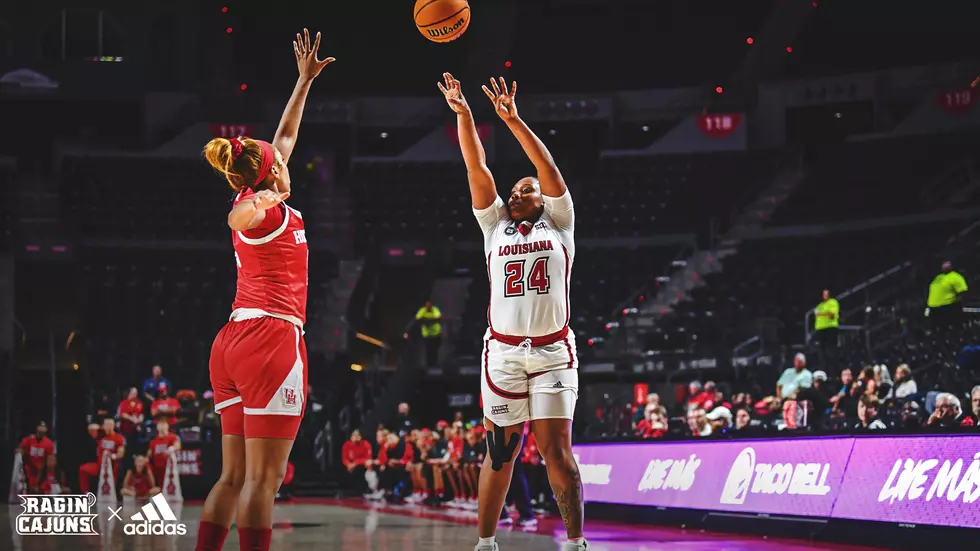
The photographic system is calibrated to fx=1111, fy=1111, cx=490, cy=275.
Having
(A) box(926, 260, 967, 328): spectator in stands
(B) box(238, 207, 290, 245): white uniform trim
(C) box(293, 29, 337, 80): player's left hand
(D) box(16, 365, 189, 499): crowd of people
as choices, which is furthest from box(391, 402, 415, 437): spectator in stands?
(B) box(238, 207, 290, 245): white uniform trim

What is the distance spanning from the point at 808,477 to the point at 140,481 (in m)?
11.9

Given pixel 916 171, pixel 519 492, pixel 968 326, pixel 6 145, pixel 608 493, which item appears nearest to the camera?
pixel 519 492

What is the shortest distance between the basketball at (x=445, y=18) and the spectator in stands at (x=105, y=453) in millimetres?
12129

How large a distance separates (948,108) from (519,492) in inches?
753

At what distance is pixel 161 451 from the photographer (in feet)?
59.0

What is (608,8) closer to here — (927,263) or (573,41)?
(573,41)

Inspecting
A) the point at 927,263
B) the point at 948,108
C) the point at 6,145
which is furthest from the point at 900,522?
the point at 6,145

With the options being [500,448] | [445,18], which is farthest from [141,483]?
[500,448]

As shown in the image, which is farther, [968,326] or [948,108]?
[948,108]

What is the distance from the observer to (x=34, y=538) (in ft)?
29.9

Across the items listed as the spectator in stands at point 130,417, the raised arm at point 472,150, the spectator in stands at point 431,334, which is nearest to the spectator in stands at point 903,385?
the raised arm at point 472,150

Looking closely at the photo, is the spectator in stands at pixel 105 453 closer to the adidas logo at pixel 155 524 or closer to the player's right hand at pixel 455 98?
the adidas logo at pixel 155 524

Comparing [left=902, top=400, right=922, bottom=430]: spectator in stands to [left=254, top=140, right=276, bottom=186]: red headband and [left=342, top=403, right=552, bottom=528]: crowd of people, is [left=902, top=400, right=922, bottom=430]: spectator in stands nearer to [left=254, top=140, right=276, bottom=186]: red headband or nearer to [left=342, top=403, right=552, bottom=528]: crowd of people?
[left=342, top=403, right=552, bottom=528]: crowd of people

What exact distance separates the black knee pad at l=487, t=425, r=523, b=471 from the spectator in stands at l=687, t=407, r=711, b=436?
7.72 meters
